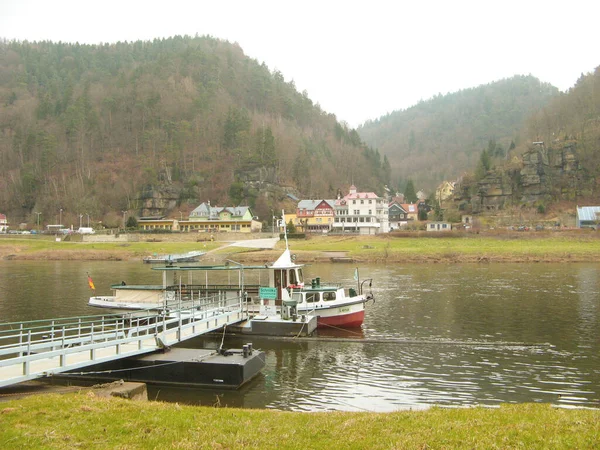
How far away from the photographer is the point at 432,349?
1025 inches

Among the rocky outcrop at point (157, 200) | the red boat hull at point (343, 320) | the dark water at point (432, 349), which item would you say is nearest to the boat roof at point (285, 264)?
the red boat hull at point (343, 320)

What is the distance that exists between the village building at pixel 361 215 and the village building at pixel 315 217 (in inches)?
86.7

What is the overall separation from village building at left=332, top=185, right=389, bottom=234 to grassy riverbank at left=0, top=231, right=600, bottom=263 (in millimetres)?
21110

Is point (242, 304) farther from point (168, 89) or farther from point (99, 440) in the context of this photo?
point (168, 89)

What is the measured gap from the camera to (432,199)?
498 ft

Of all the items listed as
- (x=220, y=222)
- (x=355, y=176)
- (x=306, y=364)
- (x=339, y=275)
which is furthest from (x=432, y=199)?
(x=306, y=364)

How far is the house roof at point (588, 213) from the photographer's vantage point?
105300 mm

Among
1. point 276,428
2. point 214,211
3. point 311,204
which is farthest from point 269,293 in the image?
point 311,204

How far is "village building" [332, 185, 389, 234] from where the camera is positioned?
123812mm

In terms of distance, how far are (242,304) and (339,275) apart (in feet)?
96.5

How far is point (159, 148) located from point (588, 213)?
12934 centimetres

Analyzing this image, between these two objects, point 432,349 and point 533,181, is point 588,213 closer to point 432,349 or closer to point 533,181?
point 533,181

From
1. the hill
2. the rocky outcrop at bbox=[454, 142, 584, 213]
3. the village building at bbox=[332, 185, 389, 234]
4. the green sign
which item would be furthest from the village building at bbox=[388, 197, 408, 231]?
the green sign

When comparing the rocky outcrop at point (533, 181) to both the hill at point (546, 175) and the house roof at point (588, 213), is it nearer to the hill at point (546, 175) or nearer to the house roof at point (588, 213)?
the hill at point (546, 175)
